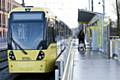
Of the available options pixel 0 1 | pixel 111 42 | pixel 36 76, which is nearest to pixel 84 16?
pixel 111 42

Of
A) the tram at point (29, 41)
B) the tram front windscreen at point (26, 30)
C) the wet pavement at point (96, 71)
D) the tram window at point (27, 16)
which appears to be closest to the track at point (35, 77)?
the wet pavement at point (96, 71)

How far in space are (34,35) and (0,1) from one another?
3385 inches

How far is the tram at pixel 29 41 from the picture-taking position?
18594 millimetres

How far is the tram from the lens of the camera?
61.0ft

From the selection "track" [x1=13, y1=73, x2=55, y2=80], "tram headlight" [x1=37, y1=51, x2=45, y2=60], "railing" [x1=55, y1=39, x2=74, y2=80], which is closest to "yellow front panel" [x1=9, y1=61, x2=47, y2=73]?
"tram headlight" [x1=37, y1=51, x2=45, y2=60]

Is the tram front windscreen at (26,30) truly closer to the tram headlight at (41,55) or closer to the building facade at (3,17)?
the tram headlight at (41,55)

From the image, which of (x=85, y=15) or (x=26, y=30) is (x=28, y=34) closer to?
(x=26, y=30)

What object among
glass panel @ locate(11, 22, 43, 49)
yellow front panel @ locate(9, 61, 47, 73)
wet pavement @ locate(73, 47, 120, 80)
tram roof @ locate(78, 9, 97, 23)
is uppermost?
tram roof @ locate(78, 9, 97, 23)

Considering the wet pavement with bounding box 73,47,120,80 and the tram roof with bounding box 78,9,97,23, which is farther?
the tram roof with bounding box 78,9,97,23

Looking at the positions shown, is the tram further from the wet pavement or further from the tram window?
the wet pavement

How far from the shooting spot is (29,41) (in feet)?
62.0

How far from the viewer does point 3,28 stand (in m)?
107

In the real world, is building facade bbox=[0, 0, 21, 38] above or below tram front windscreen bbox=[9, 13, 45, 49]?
above

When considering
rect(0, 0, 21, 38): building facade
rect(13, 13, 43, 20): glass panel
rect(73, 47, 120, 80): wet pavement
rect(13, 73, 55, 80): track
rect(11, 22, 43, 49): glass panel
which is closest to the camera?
rect(73, 47, 120, 80): wet pavement
